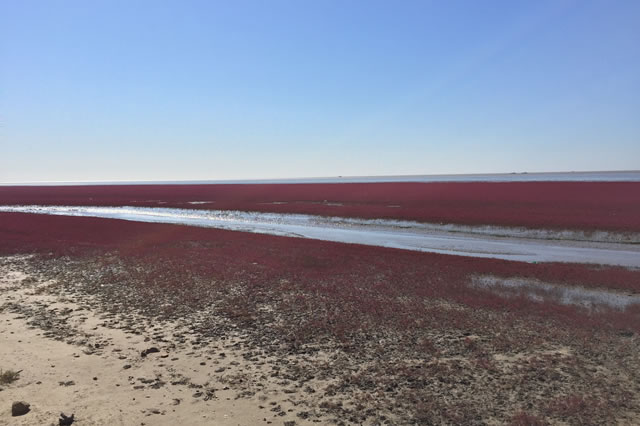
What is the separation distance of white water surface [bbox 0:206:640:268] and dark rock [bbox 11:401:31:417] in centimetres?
1622

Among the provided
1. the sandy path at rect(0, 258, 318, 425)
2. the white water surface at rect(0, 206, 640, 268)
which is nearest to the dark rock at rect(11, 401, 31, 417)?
the sandy path at rect(0, 258, 318, 425)

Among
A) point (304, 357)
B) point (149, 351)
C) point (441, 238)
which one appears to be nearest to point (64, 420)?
point (149, 351)

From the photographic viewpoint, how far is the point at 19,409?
543 centimetres

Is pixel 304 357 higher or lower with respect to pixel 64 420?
lower

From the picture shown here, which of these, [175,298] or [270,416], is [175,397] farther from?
[175,298]

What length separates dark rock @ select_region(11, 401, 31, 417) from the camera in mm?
5406

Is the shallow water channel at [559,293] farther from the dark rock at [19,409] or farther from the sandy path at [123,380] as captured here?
the dark rock at [19,409]

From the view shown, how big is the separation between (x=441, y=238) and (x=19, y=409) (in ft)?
67.7

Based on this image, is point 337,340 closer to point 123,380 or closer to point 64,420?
point 123,380

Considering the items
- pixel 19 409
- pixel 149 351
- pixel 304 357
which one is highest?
pixel 19 409

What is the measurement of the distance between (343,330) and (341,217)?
969 inches

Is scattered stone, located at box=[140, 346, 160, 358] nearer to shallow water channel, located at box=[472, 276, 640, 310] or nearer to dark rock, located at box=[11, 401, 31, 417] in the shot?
dark rock, located at box=[11, 401, 31, 417]

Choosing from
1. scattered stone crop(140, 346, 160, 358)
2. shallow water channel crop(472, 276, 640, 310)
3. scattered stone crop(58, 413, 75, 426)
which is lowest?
shallow water channel crop(472, 276, 640, 310)

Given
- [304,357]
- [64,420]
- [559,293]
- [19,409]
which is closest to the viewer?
[64,420]
